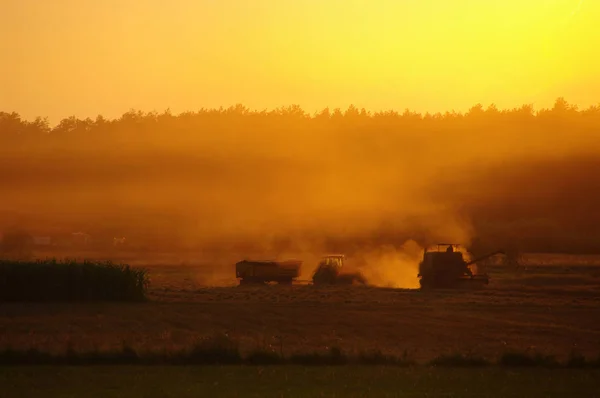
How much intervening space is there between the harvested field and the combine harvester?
13.4ft

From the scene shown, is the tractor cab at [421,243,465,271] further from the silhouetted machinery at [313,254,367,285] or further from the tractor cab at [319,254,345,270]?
the tractor cab at [319,254,345,270]

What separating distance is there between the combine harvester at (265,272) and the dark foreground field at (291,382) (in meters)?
47.6

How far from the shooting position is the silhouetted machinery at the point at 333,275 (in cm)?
7781

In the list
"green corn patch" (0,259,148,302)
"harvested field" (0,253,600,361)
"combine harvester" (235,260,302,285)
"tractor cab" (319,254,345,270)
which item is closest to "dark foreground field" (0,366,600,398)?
"harvested field" (0,253,600,361)

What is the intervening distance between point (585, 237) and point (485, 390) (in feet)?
266

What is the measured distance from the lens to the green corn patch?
62.1 m

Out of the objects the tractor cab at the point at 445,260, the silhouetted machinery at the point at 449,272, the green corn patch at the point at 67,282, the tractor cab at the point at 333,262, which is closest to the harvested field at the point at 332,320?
the silhouetted machinery at the point at 449,272

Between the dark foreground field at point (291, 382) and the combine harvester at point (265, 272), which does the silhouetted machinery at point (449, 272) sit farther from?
the dark foreground field at point (291, 382)

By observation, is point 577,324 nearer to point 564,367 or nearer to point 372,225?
point 564,367

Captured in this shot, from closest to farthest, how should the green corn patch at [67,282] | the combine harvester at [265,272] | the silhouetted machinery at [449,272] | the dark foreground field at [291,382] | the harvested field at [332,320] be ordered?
the dark foreground field at [291,382], the harvested field at [332,320], the green corn patch at [67,282], the silhouetted machinery at [449,272], the combine harvester at [265,272]

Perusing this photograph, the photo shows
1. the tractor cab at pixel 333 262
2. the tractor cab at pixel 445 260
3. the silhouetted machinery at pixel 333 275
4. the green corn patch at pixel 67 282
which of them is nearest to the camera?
the green corn patch at pixel 67 282

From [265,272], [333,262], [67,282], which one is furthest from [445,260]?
[67,282]

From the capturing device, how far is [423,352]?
3562cm

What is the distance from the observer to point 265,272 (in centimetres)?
7825
